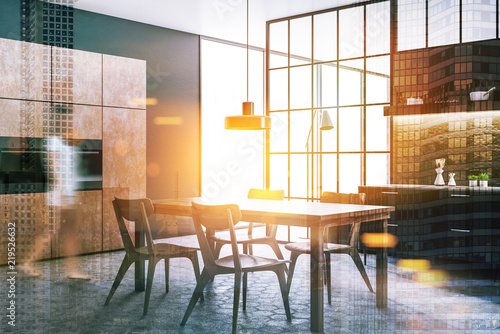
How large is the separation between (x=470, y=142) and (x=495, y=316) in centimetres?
258

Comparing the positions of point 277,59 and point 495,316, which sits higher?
point 277,59

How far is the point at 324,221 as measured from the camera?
3.08 metres

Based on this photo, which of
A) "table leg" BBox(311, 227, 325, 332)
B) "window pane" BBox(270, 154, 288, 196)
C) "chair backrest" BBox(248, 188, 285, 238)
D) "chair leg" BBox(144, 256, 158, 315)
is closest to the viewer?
"table leg" BBox(311, 227, 325, 332)

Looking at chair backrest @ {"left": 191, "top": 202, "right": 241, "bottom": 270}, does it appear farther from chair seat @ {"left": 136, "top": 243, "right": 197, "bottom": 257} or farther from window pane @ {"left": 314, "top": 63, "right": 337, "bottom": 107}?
window pane @ {"left": 314, "top": 63, "right": 337, "bottom": 107}

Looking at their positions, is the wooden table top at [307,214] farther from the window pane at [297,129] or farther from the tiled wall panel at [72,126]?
the window pane at [297,129]

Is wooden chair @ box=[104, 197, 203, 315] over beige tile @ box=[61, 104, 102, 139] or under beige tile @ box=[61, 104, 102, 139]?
under

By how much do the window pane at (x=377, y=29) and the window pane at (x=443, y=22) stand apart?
514 mm

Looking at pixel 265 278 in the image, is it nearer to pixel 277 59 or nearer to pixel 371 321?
pixel 371 321

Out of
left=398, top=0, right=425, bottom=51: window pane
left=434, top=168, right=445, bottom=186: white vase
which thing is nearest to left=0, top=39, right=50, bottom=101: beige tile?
left=398, top=0, right=425, bottom=51: window pane

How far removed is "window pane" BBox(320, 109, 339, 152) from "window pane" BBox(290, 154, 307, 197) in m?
0.36

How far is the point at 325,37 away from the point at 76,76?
3.18 metres

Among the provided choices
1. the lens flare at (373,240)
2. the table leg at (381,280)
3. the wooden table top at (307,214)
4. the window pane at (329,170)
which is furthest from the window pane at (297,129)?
the table leg at (381,280)

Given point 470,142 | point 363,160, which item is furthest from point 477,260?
point 363,160

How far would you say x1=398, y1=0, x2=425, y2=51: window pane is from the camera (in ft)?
18.3
